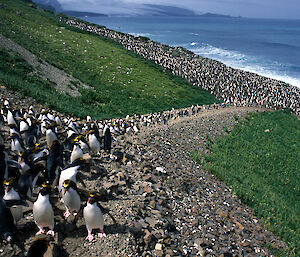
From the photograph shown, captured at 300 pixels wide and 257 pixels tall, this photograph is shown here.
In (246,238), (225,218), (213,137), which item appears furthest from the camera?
(213,137)

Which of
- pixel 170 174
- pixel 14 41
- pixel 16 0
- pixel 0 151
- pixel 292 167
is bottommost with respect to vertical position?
pixel 292 167

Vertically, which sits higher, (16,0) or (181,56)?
(16,0)

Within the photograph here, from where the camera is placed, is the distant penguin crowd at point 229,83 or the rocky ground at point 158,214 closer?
the rocky ground at point 158,214

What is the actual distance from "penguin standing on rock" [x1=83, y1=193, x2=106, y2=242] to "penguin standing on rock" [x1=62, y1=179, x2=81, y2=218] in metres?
0.48

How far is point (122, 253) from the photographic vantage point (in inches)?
226

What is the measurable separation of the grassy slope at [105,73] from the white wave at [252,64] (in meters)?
39.5

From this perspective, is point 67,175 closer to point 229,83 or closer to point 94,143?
point 94,143

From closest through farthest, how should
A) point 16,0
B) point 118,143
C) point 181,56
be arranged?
1. point 118,143
2. point 181,56
3. point 16,0

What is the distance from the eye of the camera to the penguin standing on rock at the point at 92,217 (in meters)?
5.73

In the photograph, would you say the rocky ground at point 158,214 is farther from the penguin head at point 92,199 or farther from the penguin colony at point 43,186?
the penguin head at point 92,199

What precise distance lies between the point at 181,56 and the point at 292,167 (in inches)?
1803

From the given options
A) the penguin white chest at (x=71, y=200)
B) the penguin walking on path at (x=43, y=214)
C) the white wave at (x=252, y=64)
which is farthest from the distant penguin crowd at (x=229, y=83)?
the penguin walking on path at (x=43, y=214)

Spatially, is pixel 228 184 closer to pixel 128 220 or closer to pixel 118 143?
pixel 118 143

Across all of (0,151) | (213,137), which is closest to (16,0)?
(213,137)
